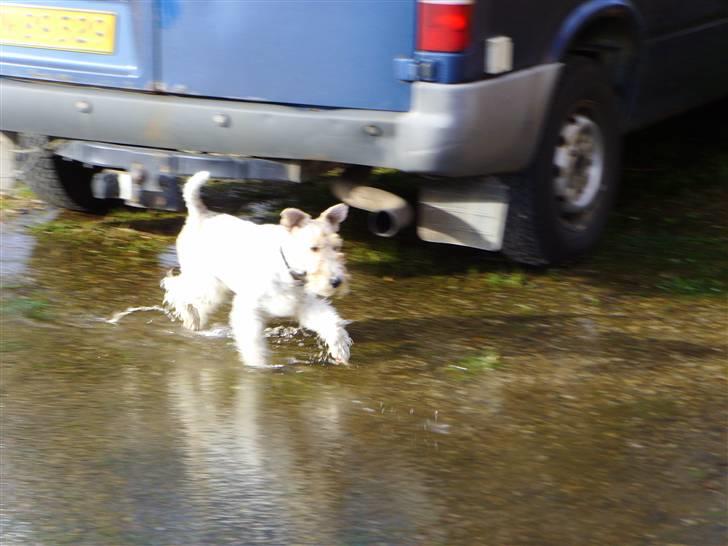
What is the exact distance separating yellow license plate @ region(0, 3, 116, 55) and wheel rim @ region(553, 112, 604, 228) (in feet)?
6.59

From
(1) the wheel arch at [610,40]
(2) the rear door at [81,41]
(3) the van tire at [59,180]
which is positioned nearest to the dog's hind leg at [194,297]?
(2) the rear door at [81,41]

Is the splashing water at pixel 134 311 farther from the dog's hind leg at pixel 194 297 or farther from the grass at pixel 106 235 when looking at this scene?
the grass at pixel 106 235

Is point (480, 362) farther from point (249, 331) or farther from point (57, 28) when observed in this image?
point (57, 28)

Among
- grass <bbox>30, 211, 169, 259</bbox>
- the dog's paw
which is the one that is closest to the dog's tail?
the dog's paw

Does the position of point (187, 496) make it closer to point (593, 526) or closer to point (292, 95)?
point (593, 526)

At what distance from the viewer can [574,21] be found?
4.77 m

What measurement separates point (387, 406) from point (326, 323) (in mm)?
447

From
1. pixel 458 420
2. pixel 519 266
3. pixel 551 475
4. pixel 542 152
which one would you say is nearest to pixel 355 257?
pixel 519 266

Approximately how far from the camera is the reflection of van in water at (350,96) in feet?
13.8

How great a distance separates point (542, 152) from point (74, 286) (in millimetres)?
2163

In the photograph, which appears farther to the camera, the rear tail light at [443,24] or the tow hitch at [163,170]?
the tow hitch at [163,170]

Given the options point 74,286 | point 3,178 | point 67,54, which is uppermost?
point 67,54

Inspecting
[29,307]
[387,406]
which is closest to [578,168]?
[387,406]

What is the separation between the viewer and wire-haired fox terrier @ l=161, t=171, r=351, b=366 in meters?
3.95
